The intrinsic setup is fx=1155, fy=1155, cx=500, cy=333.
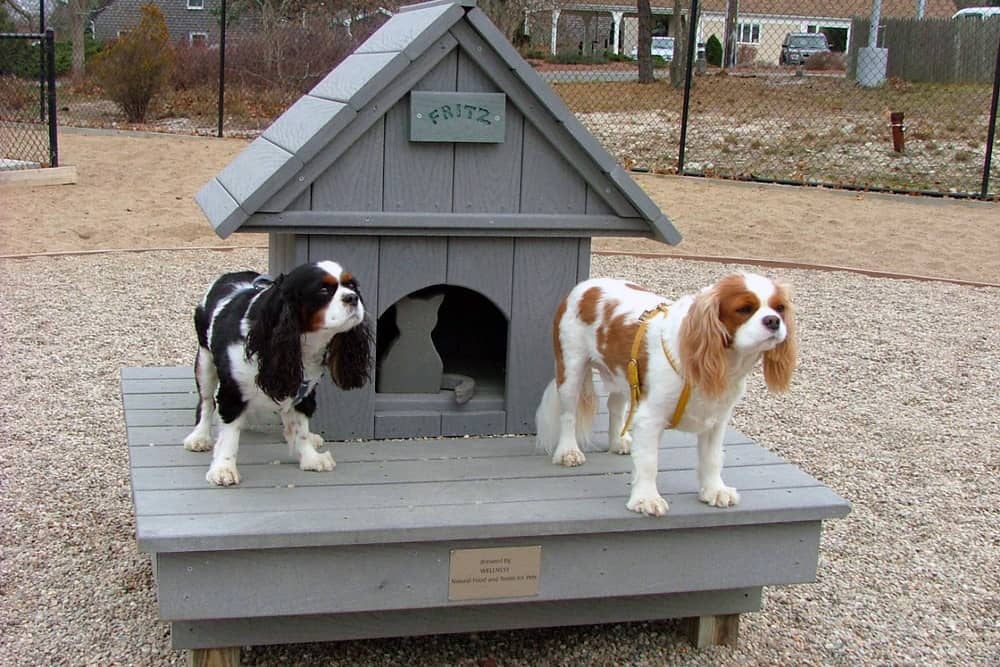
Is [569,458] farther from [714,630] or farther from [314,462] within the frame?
[314,462]

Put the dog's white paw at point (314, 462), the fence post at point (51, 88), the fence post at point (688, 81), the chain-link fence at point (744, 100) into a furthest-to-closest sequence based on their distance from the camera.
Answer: the chain-link fence at point (744, 100)
the fence post at point (688, 81)
the fence post at point (51, 88)
the dog's white paw at point (314, 462)

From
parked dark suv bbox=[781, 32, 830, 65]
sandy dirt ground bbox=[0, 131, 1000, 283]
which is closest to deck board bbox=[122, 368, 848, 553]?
sandy dirt ground bbox=[0, 131, 1000, 283]

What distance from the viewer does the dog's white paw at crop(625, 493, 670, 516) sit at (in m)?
3.41

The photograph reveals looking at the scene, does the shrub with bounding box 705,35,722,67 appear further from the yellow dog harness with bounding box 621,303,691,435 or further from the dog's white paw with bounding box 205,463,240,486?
the dog's white paw with bounding box 205,463,240,486

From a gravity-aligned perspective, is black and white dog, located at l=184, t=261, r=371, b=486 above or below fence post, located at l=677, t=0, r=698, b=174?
below

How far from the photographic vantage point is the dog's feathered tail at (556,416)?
3961mm

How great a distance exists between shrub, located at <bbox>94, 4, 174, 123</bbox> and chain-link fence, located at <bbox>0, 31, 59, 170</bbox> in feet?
3.86

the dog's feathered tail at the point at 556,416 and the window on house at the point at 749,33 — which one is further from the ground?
the window on house at the point at 749,33

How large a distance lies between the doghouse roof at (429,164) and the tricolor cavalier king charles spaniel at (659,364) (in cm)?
42

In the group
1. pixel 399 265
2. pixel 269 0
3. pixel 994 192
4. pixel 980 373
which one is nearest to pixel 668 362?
pixel 399 265

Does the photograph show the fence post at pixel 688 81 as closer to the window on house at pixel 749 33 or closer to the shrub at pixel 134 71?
the shrub at pixel 134 71

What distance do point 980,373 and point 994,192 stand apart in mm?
7045

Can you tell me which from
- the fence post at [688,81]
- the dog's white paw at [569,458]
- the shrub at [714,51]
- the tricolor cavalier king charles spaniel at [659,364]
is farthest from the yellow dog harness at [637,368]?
the shrub at [714,51]

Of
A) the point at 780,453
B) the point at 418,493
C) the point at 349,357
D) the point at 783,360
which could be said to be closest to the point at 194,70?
the point at 780,453
